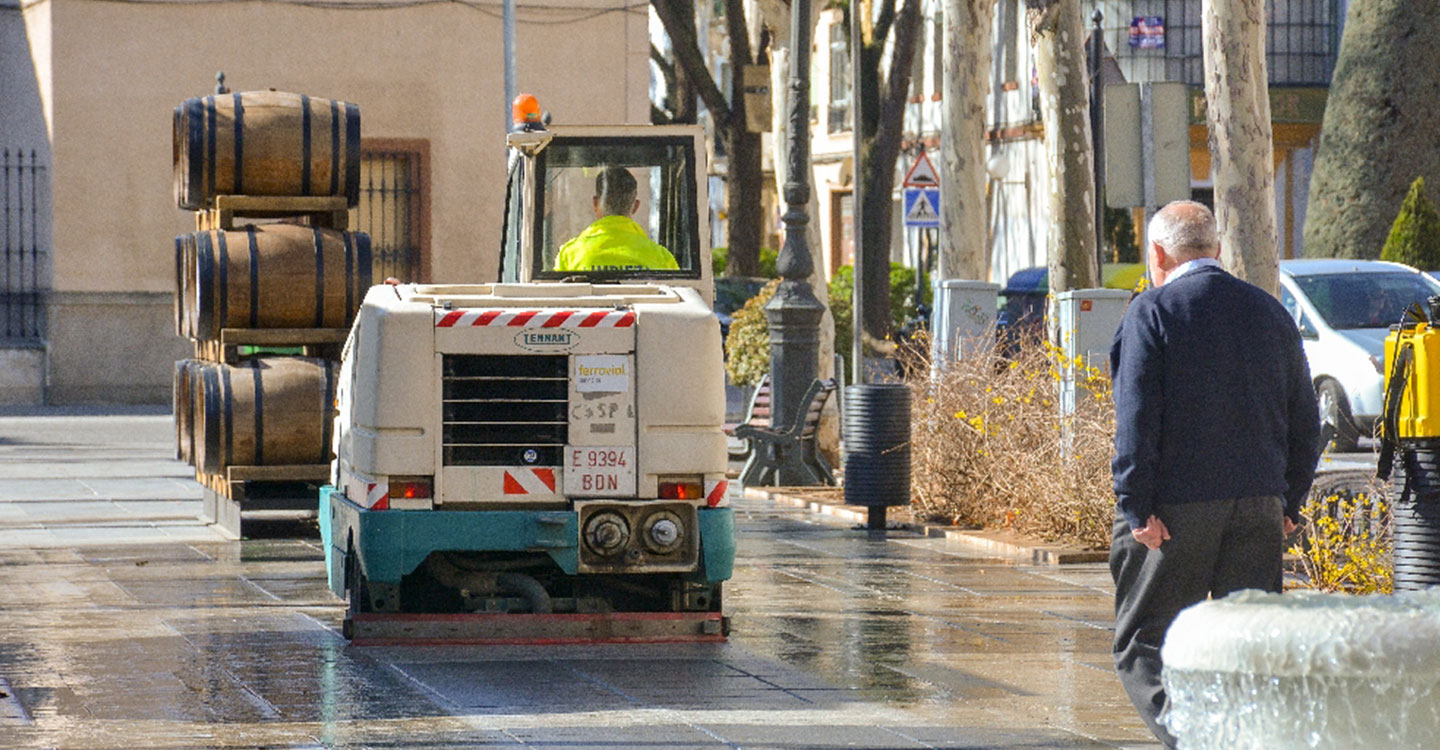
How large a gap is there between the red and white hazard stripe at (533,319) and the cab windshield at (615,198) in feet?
5.95

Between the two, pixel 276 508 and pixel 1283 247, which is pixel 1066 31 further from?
pixel 1283 247

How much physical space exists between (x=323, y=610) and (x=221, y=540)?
347cm

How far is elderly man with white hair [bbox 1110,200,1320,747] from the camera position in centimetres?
658

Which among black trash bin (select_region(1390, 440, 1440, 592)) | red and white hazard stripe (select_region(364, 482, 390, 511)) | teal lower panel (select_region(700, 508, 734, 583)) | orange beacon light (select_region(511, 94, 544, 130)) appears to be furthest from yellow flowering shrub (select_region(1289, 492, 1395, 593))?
orange beacon light (select_region(511, 94, 544, 130))

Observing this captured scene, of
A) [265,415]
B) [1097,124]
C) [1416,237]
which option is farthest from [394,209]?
[1097,124]

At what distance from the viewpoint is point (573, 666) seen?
913cm

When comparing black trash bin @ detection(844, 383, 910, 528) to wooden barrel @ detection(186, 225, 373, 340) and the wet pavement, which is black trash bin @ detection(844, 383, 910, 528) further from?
wooden barrel @ detection(186, 225, 373, 340)

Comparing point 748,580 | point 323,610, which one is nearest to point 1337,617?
point 323,610

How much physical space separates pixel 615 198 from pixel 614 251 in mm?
312

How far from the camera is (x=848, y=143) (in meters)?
50.9

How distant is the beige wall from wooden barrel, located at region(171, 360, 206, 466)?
532 inches

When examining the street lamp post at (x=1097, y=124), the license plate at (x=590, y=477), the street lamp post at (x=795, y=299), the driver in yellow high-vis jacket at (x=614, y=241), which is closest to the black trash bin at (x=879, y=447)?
the street lamp post at (x=1097, y=124)

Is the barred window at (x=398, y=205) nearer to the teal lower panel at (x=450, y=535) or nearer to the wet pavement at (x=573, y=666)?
the wet pavement at (x=573, y=666)

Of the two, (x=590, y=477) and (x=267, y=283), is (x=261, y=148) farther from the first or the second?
(x=590, y=477)
